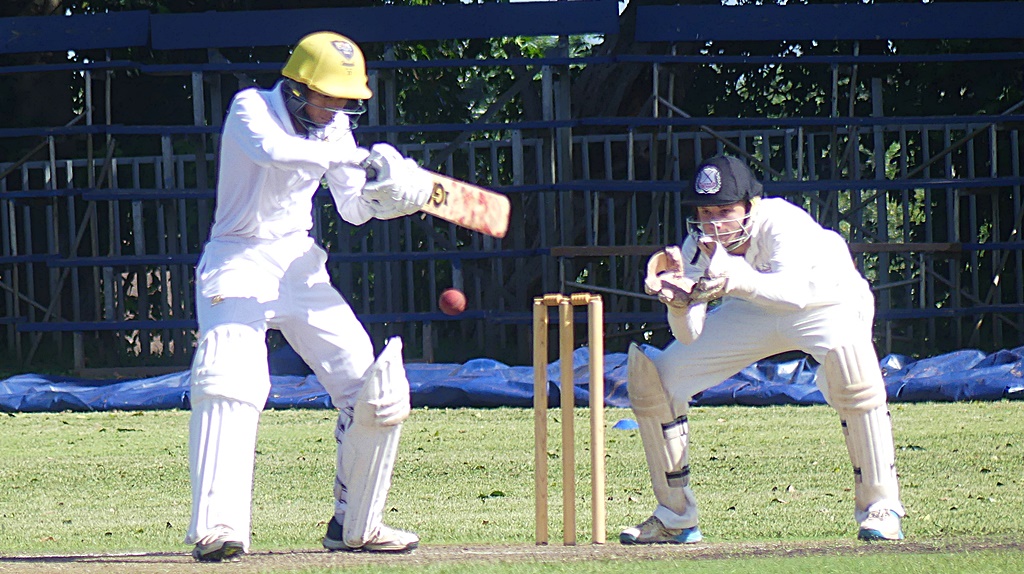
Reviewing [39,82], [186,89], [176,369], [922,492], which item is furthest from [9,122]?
[922,492]

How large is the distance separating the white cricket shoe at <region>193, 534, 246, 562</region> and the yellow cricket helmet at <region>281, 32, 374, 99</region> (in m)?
1.47

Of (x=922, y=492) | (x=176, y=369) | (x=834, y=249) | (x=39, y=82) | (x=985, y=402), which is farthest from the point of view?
(x=39, y=82)

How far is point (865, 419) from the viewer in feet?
18.0

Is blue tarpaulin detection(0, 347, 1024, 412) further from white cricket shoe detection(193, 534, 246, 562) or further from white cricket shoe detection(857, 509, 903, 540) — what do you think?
white cricket shoe detection(193, 534, 246, 562)

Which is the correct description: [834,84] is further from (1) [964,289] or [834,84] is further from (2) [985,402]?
(2) [985,402]

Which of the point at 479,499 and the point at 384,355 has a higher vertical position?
the point at 384,355

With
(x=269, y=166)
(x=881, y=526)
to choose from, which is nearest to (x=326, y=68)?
(x=269, y=166)

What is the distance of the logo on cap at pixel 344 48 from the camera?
5148 mm

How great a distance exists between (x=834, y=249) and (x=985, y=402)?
19.4 ft

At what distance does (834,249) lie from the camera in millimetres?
5613

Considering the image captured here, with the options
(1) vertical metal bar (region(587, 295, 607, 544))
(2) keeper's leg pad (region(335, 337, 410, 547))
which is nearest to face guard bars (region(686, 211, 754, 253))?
(1) vertical metal bar (region(587, 295, 607, 544))

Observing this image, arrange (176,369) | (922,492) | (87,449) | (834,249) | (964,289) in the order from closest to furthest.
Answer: (834,249) < (922,492) < (87,449) < (176,369) < (964,289)

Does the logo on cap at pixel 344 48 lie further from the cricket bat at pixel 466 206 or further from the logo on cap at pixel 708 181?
the logo on cap at pixel 708 181

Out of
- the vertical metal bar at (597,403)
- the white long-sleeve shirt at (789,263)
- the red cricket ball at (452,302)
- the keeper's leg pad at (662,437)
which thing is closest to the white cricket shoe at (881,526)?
the keeper's leg pad at (662,437)
